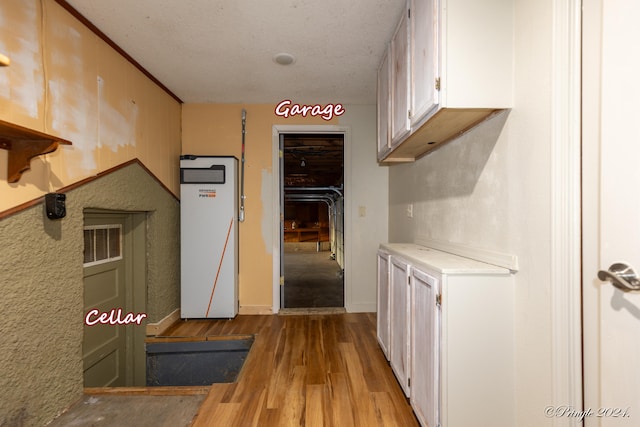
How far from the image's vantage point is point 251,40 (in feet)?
6.74

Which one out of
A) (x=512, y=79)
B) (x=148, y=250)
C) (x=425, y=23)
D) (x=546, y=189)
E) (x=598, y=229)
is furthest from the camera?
(x=148, y=250)

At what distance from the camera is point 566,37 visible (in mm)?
1015

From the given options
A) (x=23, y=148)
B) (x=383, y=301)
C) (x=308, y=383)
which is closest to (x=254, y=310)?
(x=308, y=383)

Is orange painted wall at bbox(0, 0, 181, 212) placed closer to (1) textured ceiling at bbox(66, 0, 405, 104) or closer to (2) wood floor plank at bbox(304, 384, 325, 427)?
(1) textured ceiling at bbox(66, 0, 405, 104)

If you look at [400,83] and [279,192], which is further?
[279,192]

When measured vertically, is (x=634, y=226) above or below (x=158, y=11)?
below

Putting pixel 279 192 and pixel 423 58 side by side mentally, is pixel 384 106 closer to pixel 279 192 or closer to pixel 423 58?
pixel 423 58

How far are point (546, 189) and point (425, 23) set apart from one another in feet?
3.06

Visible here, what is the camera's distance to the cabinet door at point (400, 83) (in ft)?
5.44

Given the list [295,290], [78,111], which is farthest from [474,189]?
[295,290]

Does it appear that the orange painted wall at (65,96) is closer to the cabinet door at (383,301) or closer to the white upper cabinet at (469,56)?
the white upper cabinet at (469,56)

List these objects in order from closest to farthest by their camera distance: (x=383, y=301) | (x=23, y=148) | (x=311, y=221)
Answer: (x=23, y=148) → (x=383, y=301) → (x=311, y=221)

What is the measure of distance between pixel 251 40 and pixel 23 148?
4.87ft

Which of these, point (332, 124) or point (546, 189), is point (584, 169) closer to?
point (546, 189)
